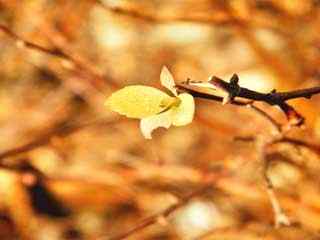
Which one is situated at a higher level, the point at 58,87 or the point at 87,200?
the point at 58,87

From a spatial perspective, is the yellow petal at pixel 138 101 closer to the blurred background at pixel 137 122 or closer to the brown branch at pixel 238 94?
the brown branch at pixel 238 94

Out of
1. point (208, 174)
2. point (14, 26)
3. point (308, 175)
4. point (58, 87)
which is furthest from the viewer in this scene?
point (58, 87)

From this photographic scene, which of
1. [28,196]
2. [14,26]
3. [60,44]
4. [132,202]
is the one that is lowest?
[60,44]

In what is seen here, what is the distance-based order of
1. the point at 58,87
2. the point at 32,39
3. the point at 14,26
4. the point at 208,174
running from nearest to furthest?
the point at 208,174
the point at 32,39
the point at 14,26
the point at 58,87

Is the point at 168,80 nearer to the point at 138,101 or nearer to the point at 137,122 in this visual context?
the point at 138,101

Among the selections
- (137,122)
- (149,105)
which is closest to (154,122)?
(149,105)

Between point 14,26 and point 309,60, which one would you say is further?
point 14,26

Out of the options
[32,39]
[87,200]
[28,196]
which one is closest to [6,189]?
[28,196]

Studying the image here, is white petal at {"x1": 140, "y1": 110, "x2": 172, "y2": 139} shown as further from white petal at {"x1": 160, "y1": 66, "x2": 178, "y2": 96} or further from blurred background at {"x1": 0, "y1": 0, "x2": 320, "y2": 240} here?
blurred background at {"x1": 0, "y1": 0, "x2": 320, "y2": 240}

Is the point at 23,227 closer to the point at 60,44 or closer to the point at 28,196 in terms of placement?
the point at 28,196
